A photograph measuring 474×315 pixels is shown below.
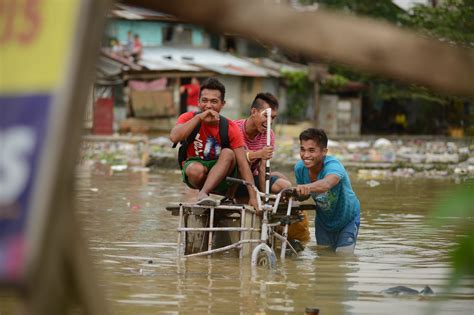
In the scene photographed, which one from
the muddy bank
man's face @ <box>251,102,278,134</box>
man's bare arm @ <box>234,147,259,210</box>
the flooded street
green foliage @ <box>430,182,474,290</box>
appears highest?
man's face @ <box>251,102,278,134</box>

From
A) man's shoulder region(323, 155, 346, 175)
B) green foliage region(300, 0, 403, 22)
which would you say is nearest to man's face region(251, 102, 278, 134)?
man's shoulder region(323, 155, 346, 175)

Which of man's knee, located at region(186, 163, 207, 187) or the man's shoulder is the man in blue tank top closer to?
the man's shoulder

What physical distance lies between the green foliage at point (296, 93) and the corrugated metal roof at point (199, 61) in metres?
0.87

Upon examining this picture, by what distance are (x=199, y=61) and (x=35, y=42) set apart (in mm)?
45244

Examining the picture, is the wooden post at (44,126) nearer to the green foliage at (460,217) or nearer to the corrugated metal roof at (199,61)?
the green foliage at (460,217)

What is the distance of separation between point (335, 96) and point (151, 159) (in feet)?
85.9

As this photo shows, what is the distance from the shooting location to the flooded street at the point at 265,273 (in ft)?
24.3

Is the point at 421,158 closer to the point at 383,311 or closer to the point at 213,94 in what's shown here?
the point at 213,94

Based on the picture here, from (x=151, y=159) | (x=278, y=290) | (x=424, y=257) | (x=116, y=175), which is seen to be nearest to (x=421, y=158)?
(x=151, y=159)

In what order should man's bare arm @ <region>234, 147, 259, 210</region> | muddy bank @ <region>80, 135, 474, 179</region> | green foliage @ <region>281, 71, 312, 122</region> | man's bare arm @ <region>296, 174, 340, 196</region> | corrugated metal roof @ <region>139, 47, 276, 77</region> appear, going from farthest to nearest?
1. green foliage @ <region>281, 71, 312, 122</region>
2. corrugated metal roof @ <region>139, 47, 276, 77</region>
3. muddy bank @ <region>80, 135, 474, 179</region>
4. man's bare arm @ <region>234, 147, 259, 210</region>
5. man's bare arm @ <region>296, 174, 340, 196</region>

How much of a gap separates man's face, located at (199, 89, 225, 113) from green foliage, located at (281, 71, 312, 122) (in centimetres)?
3883

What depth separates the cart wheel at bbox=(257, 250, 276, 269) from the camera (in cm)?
931

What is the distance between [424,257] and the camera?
406 inches

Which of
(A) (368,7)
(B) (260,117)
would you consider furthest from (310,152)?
Answer: (A) (368,7)
